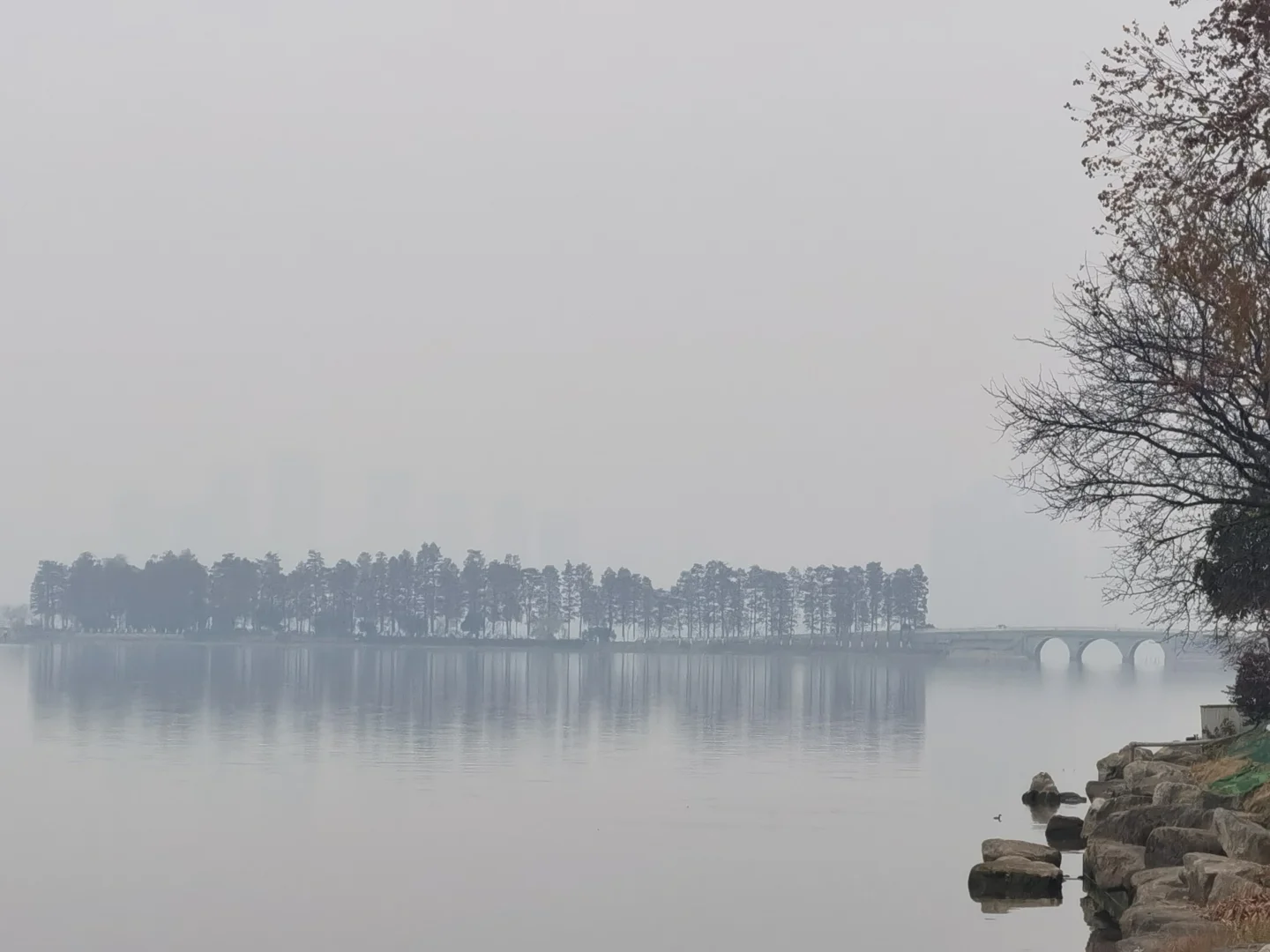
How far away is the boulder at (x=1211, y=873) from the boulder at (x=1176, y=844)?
2.73m

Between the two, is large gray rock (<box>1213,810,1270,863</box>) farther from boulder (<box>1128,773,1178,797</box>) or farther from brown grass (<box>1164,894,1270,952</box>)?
boulder (<box>1128,773,1178,797</box>)

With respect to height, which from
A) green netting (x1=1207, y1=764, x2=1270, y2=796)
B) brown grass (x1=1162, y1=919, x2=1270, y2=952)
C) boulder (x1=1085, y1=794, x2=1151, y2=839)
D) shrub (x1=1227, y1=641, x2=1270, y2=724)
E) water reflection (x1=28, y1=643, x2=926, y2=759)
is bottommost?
water reflection (x1=28, y1=643, x2=926, y2=759)

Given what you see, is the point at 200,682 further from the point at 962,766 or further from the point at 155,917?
the point at 155,917

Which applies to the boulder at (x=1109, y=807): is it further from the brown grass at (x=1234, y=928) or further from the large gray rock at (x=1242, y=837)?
the brown grass at (x=1234, y=928)

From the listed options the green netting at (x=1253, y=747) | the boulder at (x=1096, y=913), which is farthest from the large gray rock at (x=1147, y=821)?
the green netting at (x=1253, y=747)

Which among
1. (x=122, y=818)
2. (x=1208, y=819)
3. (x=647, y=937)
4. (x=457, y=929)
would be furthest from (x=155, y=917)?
(x=1208, y=819)

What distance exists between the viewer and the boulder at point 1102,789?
44391mm

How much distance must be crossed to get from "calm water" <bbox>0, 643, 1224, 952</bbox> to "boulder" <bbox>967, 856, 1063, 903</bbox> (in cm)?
52

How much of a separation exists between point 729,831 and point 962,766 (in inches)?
946

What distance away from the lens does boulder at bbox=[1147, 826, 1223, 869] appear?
2822cm

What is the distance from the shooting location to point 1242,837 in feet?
84.4

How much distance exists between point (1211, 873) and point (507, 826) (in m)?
22.8

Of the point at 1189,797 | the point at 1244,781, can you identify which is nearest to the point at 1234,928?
the point at 1189,797

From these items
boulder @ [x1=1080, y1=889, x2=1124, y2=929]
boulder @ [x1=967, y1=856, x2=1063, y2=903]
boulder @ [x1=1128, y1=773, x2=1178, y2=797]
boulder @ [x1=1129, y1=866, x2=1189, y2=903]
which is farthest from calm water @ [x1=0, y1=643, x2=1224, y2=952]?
boulder @ [x1=1128, y1=773, x2=1178, y2=797]
